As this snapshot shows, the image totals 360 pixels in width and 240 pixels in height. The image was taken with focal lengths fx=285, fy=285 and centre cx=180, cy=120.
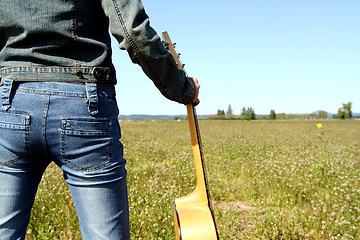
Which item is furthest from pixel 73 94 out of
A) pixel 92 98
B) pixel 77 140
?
pixel 77 140

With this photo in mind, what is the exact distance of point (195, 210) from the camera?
2070mm

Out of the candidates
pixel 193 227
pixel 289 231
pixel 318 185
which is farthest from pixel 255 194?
pixel 193 227

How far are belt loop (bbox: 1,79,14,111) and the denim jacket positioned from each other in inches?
1.8

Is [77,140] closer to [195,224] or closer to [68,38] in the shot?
[68,38]

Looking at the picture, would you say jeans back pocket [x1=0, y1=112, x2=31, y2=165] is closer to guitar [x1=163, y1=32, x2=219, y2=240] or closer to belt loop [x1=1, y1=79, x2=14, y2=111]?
belt loop [x1=1, y1=79, x2=14, y2=111]

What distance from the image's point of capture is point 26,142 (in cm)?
133

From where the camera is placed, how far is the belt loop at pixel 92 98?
1.32 m

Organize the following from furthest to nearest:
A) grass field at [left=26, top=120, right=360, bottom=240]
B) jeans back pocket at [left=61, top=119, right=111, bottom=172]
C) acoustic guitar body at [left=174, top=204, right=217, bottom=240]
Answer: grass field at [left=26, top=120, right=360, bottom=240] < acoustic guitar body at [left=174, top=204, right=217, bottom=240] < jeans back pocket at [left=61, top=119, right=111, bottom=172]

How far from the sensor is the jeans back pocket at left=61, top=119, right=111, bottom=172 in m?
1.30

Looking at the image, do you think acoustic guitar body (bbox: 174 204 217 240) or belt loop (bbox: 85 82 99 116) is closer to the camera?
belt loop (bbox: 85 82 99 116)

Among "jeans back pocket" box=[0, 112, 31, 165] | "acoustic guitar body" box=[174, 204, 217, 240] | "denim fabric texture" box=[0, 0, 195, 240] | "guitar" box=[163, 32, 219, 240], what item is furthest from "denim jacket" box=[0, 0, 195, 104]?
"acoustic guitar body" box=[174, 204, 217, 240]

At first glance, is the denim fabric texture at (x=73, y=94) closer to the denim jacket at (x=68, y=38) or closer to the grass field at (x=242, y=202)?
the denim jacket at (x=68, y=38)

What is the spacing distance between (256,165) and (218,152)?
2.25 meters

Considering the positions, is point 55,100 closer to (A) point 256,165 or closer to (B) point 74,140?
(B) point 74,140
